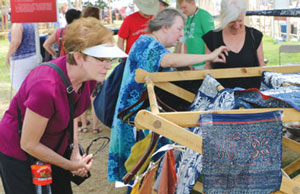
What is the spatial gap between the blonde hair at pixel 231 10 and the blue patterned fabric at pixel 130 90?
25.6 inches

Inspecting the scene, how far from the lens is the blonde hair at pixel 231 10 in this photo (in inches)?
110

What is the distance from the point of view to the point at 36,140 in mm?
1699

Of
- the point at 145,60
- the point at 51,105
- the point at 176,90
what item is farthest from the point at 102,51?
the point at 176,90

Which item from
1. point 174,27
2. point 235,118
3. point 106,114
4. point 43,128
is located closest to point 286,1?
point 174,27

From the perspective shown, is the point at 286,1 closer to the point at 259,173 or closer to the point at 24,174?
the point at 259,173

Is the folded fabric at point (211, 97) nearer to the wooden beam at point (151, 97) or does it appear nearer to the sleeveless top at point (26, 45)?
the wooden beam at point (151, 97)

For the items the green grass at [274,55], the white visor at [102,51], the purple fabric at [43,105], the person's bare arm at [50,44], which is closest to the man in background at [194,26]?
the person's bare arm at [50,44]

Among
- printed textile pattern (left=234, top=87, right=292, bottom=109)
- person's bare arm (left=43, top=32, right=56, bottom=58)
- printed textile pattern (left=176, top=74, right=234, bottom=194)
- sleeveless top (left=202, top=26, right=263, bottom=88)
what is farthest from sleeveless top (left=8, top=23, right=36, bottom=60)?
printed textile pattern (left=234, top=87, right=292, bottom=109)

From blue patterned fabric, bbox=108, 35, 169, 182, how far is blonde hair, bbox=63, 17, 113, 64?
729 mm

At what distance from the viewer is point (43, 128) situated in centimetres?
169

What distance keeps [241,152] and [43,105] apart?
0.79 m

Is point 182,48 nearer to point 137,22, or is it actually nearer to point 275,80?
point 137,22

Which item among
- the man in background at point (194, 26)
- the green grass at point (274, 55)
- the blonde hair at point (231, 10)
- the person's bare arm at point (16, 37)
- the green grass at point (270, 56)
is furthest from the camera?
the green grass at point (270, 56)

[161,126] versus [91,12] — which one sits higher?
[91,12]
